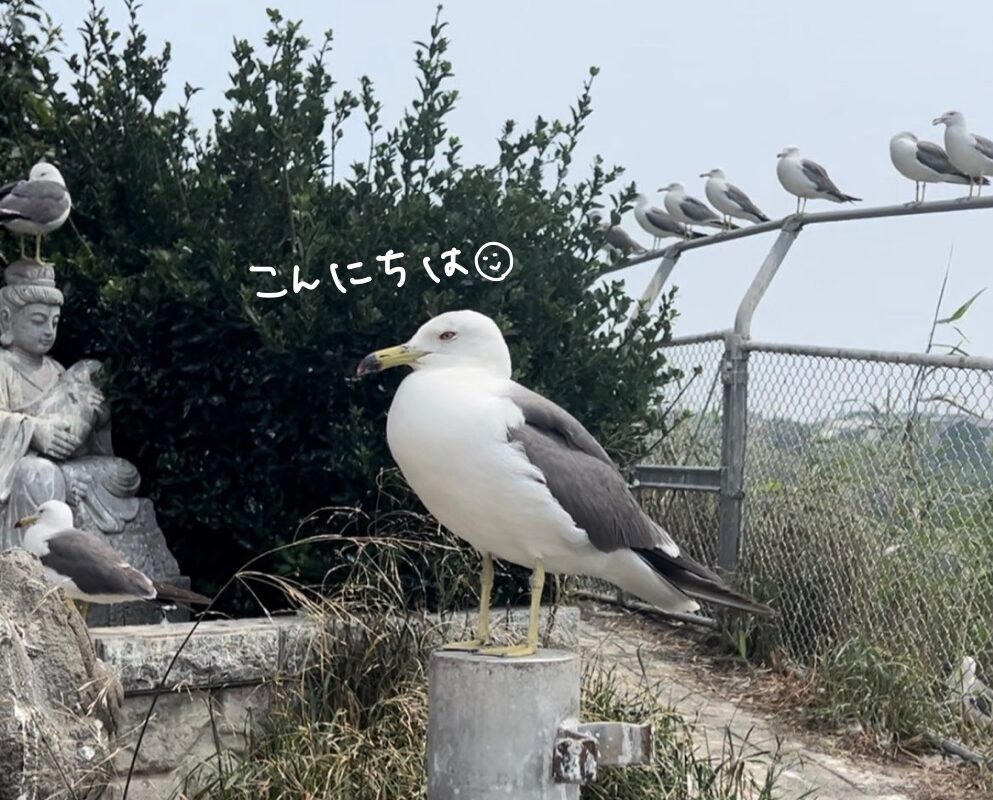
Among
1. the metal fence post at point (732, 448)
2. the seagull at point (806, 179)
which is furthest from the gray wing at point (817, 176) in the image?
the metal fence post at point (732, 448)

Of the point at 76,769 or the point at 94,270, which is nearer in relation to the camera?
the point at 76,769

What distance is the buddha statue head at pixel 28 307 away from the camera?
20.4ft

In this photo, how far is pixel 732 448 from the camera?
8.53 m

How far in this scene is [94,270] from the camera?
256 inches

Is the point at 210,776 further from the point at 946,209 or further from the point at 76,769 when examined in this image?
the point at 946,209

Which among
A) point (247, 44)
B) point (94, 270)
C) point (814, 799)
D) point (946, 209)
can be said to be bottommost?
point (814, 799)

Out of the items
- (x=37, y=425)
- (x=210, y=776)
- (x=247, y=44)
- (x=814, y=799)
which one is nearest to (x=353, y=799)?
(x=210, y=776)

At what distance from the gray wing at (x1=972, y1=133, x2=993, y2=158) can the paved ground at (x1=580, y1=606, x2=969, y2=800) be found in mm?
4234

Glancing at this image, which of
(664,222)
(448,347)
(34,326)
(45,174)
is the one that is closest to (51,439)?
(34,326)

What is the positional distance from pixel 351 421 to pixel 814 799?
2385 mm

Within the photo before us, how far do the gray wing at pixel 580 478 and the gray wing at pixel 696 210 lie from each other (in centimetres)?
707

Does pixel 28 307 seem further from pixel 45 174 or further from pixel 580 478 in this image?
pixel 580 478

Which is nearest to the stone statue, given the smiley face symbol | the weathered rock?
the weathered rock

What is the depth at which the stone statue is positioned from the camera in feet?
20.0
